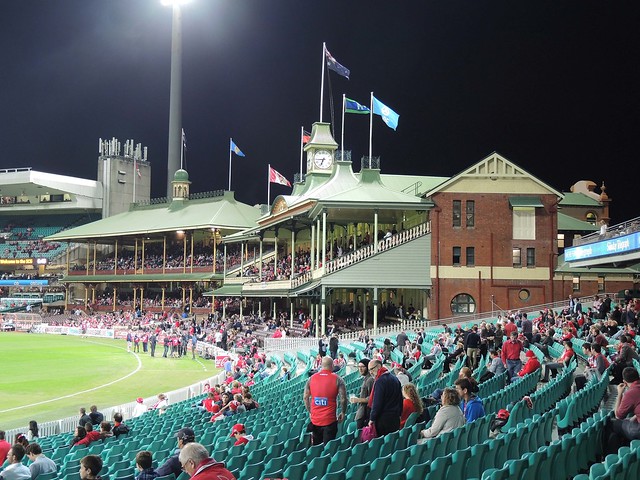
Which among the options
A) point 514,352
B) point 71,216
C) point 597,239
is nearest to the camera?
point 514,352

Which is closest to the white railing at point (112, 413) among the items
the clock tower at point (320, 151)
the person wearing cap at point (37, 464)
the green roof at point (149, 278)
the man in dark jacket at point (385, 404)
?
the person wearing cap at point (37, 464)

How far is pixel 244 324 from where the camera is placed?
164ft

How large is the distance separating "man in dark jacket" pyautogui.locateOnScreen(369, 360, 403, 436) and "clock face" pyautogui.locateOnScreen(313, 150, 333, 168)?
1852 inches

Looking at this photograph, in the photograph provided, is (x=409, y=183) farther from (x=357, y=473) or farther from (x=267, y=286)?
(x=357, y=473)

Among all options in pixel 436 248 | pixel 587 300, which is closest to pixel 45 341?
pixel 436 248

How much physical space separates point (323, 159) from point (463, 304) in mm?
18711

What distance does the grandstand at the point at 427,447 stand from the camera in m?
7.36

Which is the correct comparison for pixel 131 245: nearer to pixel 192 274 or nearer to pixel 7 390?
pixel 192 274

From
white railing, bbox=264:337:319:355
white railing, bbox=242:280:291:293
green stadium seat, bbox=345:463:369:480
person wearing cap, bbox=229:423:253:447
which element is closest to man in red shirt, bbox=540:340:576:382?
person wearing cap, bbox=229:423:253:447

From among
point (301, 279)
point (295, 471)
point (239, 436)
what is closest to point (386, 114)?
point (301, 279)

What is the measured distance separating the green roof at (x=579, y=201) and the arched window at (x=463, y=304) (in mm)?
29282

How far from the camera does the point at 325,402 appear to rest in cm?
1041

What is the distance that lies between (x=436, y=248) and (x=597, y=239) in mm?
15146

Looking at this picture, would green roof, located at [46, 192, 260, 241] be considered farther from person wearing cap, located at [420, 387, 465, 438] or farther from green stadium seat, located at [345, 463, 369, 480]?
green stadium seat, located at [345, 463, 369, 480]
